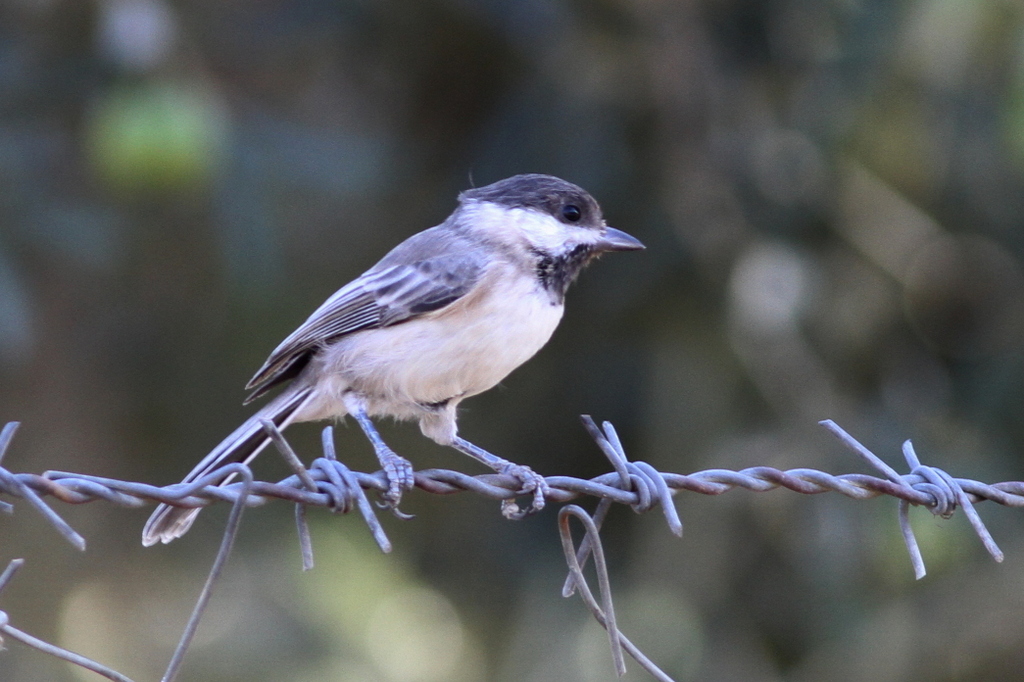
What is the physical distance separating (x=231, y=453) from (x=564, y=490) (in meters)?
1.47

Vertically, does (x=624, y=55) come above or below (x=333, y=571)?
above

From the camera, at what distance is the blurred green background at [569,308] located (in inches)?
217

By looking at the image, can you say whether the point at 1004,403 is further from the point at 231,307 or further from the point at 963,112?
the point at 231,307

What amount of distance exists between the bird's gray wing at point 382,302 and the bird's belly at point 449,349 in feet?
0.14

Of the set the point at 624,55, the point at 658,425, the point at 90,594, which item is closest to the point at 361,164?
the point at 624,55

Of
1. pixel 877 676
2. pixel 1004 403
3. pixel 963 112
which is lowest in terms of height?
pixel 877 676

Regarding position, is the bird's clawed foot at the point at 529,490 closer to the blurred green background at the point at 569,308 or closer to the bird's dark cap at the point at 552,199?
the bird's dark cap at the point at 552,199

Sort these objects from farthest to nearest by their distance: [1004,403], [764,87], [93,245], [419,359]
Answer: [764,87] → [1004,403] → [93,245] → [419,359]

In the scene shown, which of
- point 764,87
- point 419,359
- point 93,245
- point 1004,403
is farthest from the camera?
point 764,87

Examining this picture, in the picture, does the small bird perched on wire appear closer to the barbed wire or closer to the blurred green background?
the barbed wire

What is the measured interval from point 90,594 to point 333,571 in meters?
1.47

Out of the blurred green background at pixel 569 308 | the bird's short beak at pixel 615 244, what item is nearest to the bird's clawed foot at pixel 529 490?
the bird's short beak at pixel 615 244

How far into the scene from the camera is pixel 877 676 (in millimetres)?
5434

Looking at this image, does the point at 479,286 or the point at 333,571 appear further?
the point at 333,571
